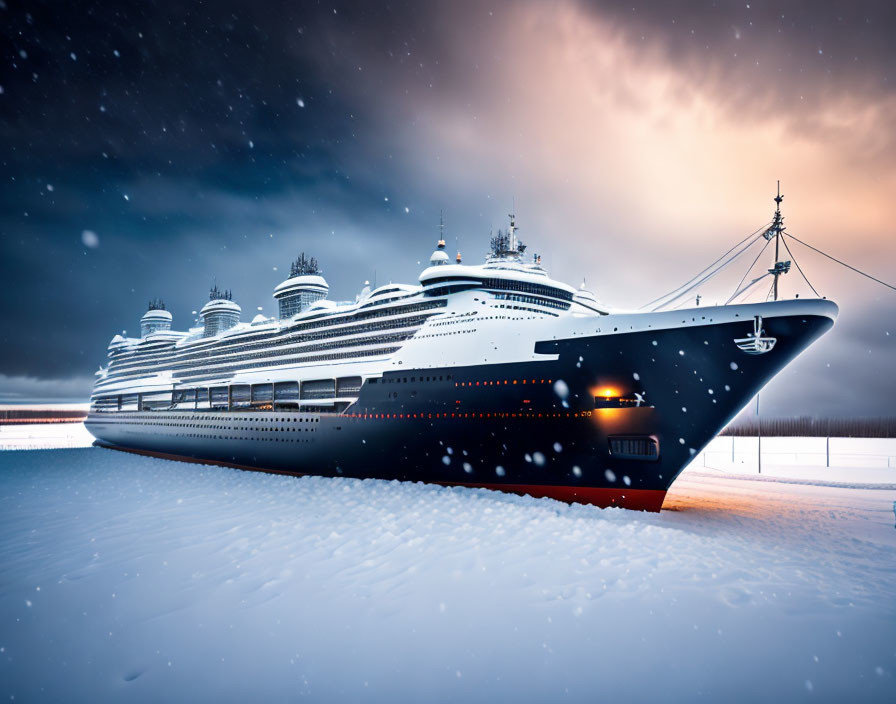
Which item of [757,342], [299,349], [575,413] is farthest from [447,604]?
[299,349]

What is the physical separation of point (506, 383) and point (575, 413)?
2198mm

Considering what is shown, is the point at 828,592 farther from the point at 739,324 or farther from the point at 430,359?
the point at 430,359

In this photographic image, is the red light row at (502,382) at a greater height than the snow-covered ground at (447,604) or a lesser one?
greater

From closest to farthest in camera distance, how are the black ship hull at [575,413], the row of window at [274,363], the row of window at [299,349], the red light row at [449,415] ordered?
1. the black ship hull at [575,413]
2. the red light row at [449,415]
3. the row of window at [299,349]
4. the row of window at [274,363]

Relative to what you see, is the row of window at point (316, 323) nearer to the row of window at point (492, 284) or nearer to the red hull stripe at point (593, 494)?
the row of window at point (492, 284)

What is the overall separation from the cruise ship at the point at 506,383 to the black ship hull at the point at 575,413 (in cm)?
4

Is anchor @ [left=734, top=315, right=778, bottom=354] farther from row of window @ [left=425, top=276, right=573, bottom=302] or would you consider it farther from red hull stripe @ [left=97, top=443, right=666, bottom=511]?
row of window @ [left=425, top=276, right=573, bottom=302]

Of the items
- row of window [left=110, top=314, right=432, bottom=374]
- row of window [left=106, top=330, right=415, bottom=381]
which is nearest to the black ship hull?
row of window [left=106, top=330, right=415, bottom=381]

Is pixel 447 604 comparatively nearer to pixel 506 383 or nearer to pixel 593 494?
pixel 593 494

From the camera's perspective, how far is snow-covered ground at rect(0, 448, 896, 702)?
4.43 metres

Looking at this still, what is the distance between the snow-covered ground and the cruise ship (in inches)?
67.9

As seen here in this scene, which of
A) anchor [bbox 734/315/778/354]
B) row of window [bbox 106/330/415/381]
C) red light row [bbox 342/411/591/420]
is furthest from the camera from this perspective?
row of window [bbox 106/330/415/381]

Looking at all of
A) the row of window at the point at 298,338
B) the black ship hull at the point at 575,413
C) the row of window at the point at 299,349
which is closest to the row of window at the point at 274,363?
the row of window at the point at 299,349

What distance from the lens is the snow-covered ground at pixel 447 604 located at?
4.43 metres
